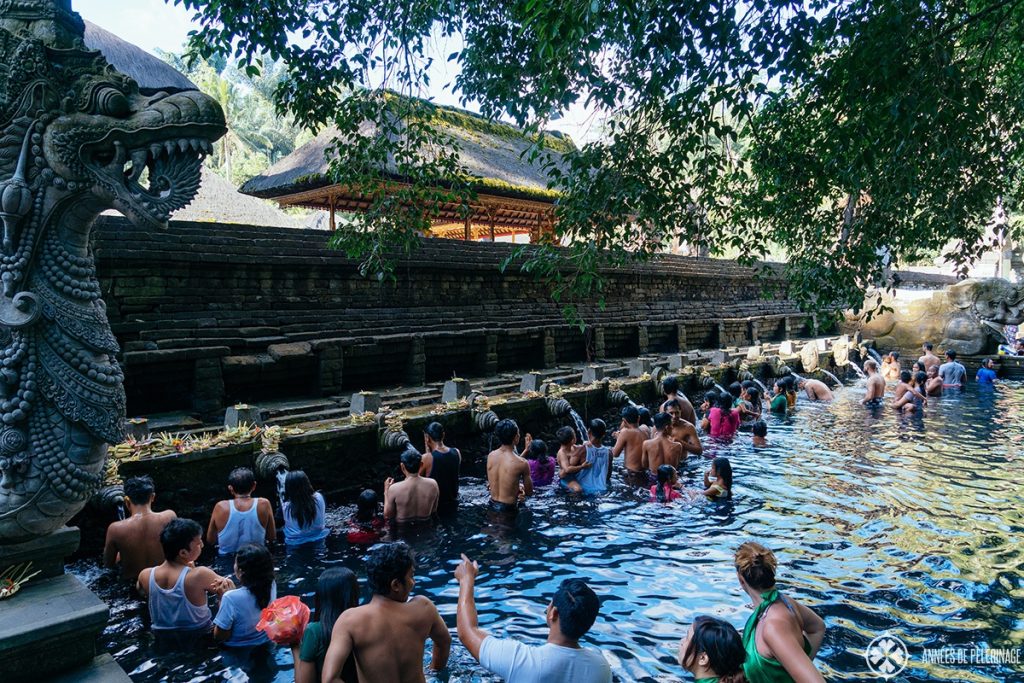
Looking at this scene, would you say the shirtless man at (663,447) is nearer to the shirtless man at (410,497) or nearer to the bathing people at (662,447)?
the bathing people at (662,447)

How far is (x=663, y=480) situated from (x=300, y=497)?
15.1 feet

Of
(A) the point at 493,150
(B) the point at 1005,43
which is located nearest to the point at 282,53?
(B) the point at 1005,43

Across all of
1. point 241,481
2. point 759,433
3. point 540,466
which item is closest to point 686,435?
point 759,433

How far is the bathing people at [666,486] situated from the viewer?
8.21m

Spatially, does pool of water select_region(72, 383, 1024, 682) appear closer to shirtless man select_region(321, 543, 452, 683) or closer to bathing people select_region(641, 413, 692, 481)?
bathing people select_region(641, 413, 692, 481)

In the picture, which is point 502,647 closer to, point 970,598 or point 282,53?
point 970,598

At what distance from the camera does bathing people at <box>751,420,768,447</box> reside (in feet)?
→ 36.9

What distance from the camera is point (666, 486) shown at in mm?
8281

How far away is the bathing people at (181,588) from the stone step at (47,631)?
1.57m

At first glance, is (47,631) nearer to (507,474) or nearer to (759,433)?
(507,474)

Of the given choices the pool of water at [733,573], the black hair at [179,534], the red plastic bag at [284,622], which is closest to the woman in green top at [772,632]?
the pool of water at [733,573]

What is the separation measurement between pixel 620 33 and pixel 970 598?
5912 mm

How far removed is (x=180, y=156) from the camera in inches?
121

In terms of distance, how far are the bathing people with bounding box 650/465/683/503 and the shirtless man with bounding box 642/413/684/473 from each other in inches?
24.5
